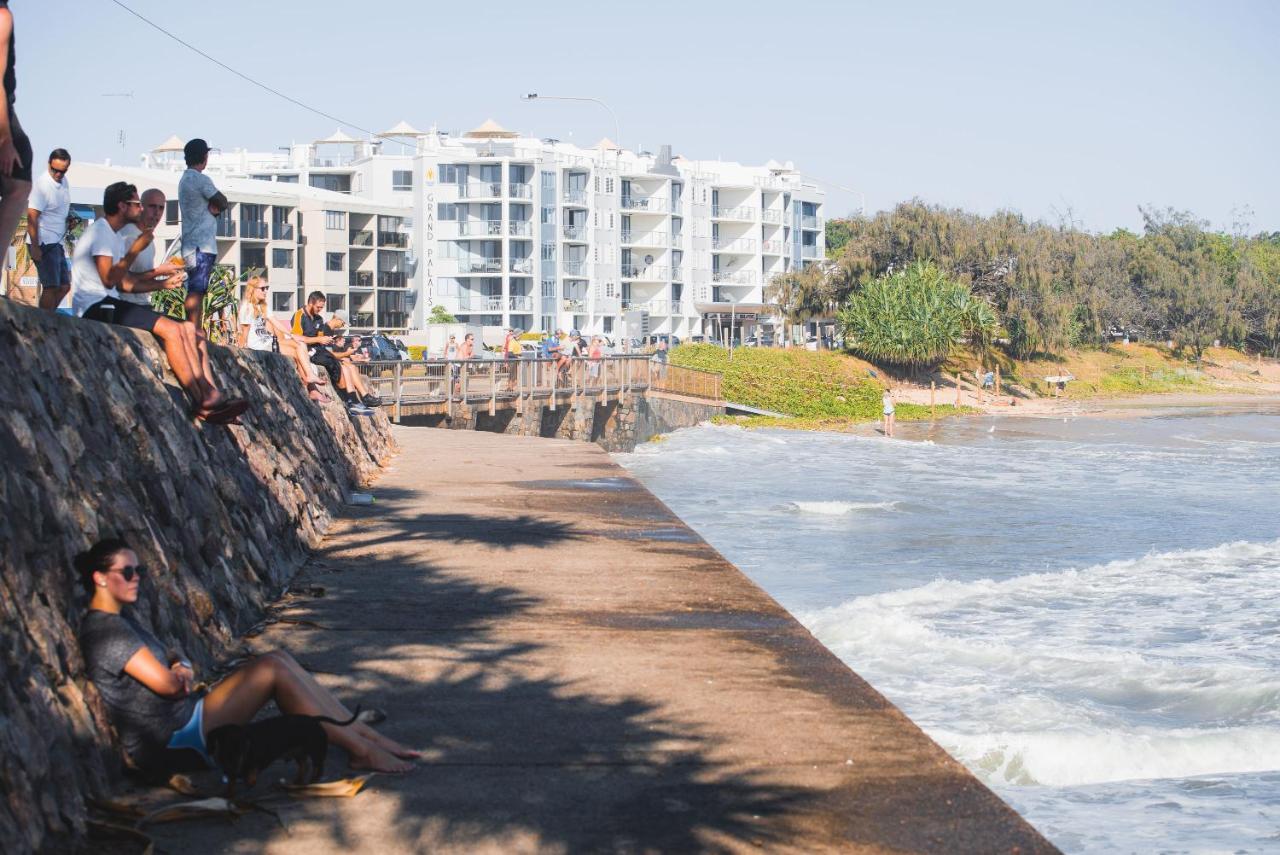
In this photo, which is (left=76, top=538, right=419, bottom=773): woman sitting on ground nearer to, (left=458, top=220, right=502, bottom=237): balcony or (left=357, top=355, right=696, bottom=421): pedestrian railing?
(left=357, top=355, right=696, bottom=421): pedestrian railing

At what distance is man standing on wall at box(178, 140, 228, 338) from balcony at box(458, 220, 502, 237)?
267ft

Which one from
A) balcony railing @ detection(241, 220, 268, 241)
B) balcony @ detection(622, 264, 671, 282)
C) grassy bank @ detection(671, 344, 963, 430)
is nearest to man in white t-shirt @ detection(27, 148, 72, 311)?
grassy bank @ detection(671, 344, 963, 430)

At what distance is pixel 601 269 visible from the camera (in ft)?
320

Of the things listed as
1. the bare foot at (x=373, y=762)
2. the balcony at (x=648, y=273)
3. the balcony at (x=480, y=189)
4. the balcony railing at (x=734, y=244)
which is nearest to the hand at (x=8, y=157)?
the bare foot at (x=373, y=762)

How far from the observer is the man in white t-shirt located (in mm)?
10281

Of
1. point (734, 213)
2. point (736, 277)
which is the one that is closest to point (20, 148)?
point (736, 277)

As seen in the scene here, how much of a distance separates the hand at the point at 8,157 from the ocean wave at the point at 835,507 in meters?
24.4

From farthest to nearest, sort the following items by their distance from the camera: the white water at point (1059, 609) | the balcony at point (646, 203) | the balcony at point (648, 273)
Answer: the balcony at point (646, 203)
the balcony at point (648, 273)
the white water at point (1059, 609)

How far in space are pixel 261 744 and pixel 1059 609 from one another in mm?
14870

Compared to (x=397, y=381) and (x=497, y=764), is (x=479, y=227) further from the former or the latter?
(x=497, y=764)

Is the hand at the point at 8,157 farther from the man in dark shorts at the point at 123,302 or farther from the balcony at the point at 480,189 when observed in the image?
the balcony at the point at 480,189

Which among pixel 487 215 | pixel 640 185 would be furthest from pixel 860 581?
pixel 640 185

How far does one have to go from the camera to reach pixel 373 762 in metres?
5.85

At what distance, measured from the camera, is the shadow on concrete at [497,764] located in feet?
17.1
